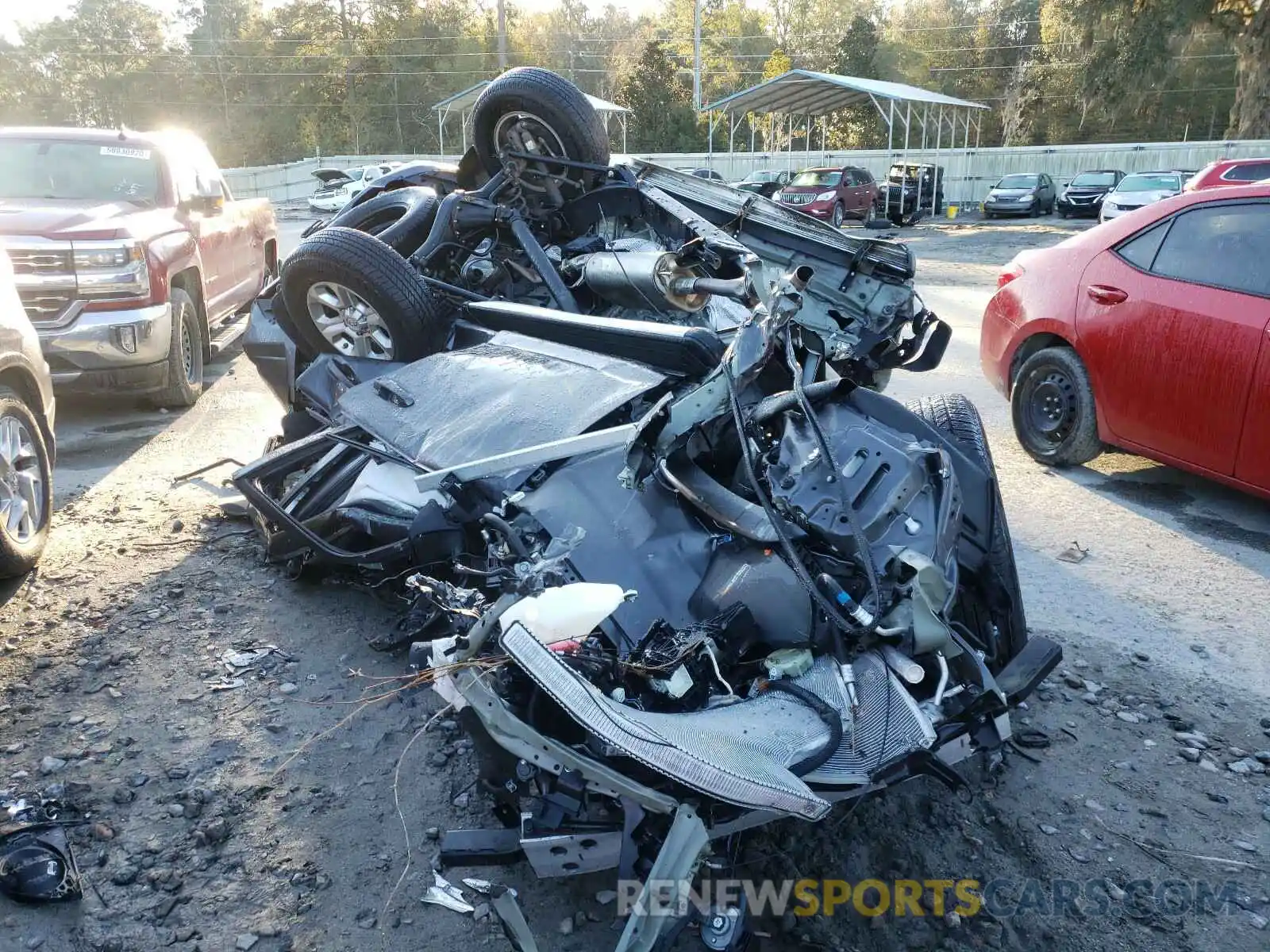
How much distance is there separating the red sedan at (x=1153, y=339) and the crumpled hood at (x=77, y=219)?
237 inches

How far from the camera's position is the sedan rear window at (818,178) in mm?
23562

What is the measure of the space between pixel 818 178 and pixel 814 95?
5841mm

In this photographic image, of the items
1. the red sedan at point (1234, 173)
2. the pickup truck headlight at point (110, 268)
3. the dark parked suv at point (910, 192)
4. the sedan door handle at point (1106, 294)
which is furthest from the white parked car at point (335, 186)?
the sedan door handle at point (1106, 294)

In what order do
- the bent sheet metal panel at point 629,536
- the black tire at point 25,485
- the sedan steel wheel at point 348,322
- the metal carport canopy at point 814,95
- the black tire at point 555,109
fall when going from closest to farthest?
the bent sheet metal panel at point 629,536 → the black tire at point 25,485 → the sedan steel wheel at point 348,322 → the black tire at point 555,109 → the metal carport canopy at point 814,95

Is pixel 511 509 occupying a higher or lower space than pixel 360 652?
higher

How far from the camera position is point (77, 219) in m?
6.45

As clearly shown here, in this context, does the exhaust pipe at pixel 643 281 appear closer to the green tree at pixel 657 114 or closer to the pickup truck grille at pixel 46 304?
the pickup truck grille at pixel 46 304

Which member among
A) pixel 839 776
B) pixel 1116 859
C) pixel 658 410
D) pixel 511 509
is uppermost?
pixel 658 410

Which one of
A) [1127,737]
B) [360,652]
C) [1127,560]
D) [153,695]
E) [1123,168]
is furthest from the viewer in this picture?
[1123,168]

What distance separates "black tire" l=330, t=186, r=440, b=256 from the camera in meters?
5.42

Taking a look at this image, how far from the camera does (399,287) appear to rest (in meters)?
4.65

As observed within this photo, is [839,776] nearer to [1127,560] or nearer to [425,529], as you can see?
[425,529]

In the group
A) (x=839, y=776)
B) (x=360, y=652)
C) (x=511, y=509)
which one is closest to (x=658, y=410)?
(x=511, y=509)

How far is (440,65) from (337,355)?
54.0m
